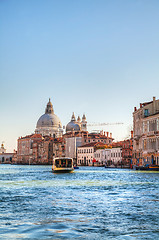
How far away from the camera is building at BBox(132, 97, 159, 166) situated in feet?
201

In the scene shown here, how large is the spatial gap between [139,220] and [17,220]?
3484 millimetres

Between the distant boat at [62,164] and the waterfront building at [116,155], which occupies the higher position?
the waterfront building at [116,155]

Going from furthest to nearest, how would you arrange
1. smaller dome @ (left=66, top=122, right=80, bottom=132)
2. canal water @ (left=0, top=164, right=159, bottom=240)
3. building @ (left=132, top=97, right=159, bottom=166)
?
smaller dome @ (left=66, top=122, right=80, bottom=132) → building @ (left=132, top=97, right=159, bottom=166) → canal water @ (left=0, top=164, right=159, bottom=240)

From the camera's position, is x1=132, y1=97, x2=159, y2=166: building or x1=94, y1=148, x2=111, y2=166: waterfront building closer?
x1=132, y1=97, x2=159, y2=166: building

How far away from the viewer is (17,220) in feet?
39.7

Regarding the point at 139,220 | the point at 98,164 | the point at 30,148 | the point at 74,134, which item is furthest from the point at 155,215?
the point at 30,148

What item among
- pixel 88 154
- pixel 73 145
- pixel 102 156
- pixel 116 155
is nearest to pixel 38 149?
pixel 73 145

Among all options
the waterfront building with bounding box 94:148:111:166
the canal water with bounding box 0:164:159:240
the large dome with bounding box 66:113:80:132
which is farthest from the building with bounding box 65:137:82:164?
the canal water with bounding box 0:164:159:240

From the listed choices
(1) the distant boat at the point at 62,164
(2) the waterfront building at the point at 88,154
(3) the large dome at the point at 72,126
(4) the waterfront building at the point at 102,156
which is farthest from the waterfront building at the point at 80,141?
(1) the distant boat at the point at 62,164

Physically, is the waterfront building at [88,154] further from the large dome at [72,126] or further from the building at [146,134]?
the large dome at [72,126]

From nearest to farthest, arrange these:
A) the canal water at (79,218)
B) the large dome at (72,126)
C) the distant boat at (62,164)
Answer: the canal water at (79,218) < the distant boat at (62,164) < the large dome at (72,126)

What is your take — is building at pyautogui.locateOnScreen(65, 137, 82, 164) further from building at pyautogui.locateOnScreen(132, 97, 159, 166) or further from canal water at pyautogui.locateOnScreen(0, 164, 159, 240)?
canal water at pyautogui.locateOnScreen(0, 164, 159, 240)

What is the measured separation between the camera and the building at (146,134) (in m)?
61.3

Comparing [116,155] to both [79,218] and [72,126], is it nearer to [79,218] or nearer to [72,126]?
[72,126]
